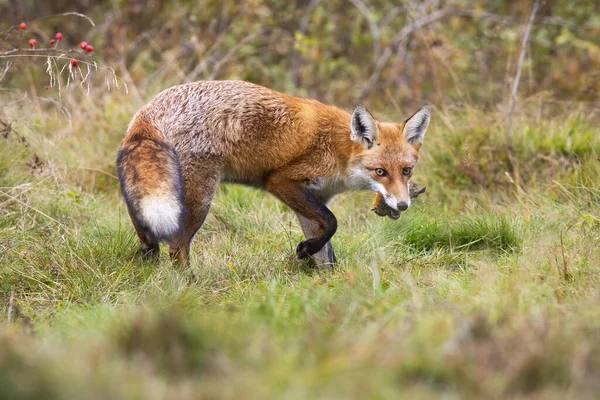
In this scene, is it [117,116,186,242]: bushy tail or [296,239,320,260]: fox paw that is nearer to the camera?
[117,116,186,242]: bushy tail

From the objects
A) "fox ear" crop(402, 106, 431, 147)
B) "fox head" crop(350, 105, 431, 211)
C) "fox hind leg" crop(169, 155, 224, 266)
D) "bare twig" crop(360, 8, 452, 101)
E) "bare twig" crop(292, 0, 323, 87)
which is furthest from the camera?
"bare twig" crop(292, 0, 323, 87)

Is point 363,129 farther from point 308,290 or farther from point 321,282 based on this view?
point 308,290

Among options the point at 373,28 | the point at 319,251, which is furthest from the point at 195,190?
the point at 373,28

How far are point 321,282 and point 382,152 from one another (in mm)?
1412

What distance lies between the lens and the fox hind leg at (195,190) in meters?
5.05

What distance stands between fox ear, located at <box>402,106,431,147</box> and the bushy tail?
5.95 ft

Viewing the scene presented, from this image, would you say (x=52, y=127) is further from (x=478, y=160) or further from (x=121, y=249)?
(x=478, y=160)

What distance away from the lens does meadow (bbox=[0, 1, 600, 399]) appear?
8.14 ft

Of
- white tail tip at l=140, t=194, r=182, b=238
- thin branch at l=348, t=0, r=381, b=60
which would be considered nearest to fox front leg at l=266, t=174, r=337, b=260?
white tail tip at l=140, t=194, r=182, b=238

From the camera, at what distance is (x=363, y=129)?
17.7 feet

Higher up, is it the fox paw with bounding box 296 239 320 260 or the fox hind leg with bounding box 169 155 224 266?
the fox hind leg with bounding box 169 155 224 266

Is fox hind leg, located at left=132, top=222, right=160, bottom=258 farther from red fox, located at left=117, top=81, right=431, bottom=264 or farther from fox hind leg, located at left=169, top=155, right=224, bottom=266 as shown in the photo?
fox hind leg, located at left=169, top=155, right=224, bottom=266

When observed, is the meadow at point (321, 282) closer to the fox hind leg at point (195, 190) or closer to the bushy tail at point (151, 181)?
the fox hind leg at point (195, 190)

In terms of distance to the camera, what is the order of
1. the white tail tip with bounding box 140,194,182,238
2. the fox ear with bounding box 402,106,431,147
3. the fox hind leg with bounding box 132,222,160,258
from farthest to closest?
1. the fox ear with bounding box 402,106,431,147
2. the fox hind leg with bounding box 132,222,160,258
3. the white tail tip with bounding box 140,194,182,238
